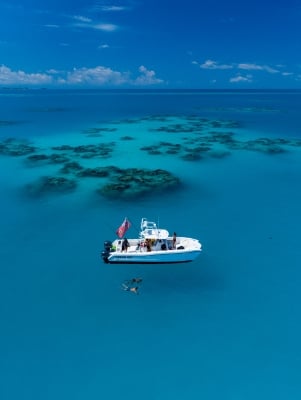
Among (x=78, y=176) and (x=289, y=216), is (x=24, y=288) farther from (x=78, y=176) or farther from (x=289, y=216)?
(x=289, y=216)

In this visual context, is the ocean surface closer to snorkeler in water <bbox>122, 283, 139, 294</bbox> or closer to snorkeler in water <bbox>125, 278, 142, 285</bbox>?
snorkeler in water <bbox>122, 283, 139, 294</bbox>

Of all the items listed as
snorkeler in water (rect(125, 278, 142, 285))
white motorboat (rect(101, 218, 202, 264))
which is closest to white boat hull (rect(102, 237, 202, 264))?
white motorboat (rect(101, 218, 202, 264))

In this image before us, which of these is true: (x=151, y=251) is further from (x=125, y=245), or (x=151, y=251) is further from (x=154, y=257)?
(x=125, y=245)

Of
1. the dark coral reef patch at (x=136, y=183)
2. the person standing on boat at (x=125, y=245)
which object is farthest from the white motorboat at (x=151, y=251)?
the dark coral reef patch at (x=136, y=183)

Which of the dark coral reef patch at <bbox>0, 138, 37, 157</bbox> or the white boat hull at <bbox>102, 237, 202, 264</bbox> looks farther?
the dark coral reef patch at <bbox>0, 138, 37, 157</bbox>

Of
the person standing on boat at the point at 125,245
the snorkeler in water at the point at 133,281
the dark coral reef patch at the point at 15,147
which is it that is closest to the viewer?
the snorkeler in water at the point at 133,281

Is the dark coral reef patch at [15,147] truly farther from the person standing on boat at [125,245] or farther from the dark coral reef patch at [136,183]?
the person standing on boat at [125,245]

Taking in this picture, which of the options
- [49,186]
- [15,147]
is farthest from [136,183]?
[15,147]
